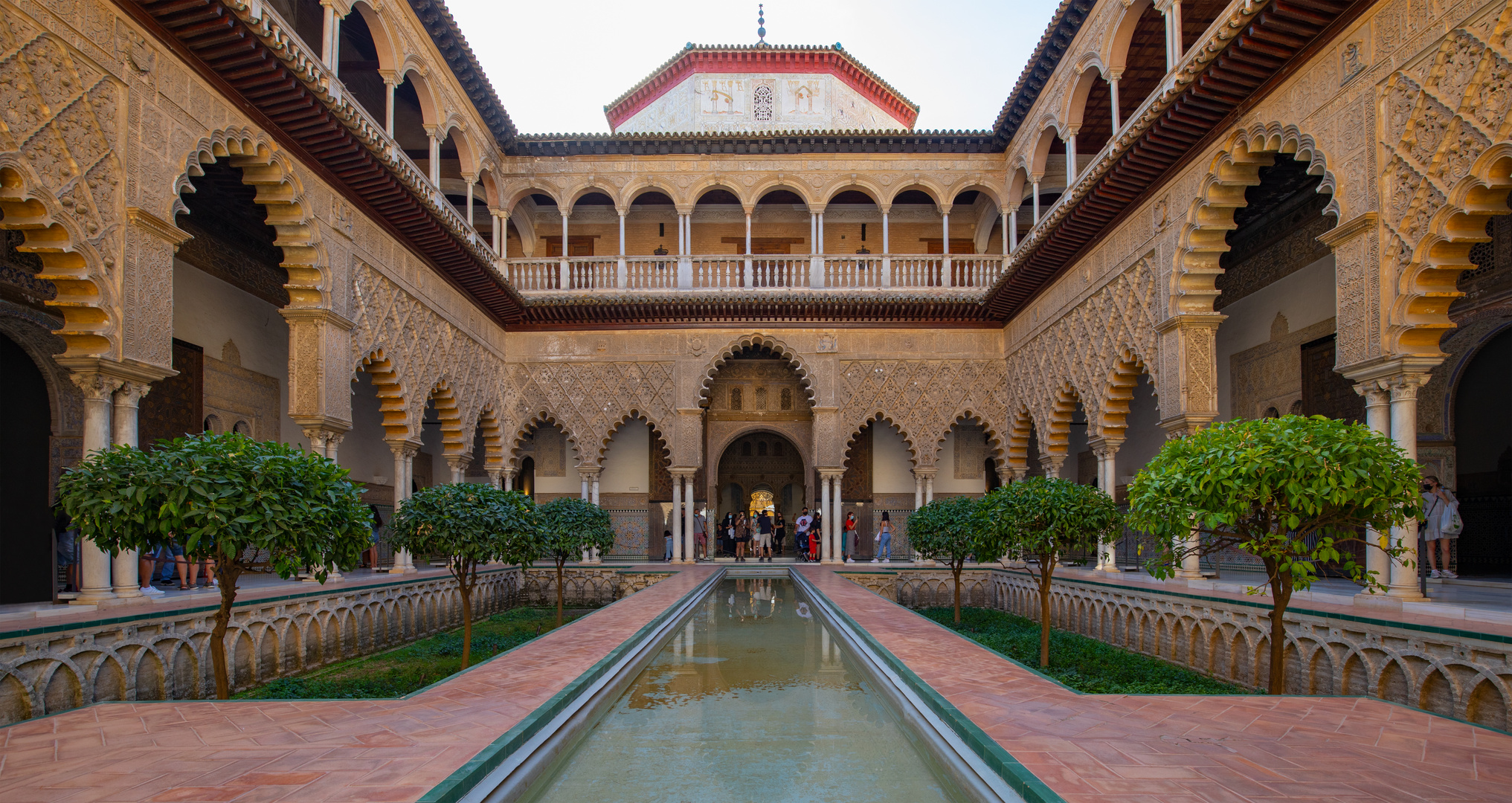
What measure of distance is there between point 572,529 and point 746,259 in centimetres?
Answer: 623

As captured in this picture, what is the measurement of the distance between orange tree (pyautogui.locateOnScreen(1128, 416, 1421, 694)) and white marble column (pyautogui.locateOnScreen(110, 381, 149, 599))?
6.71 m

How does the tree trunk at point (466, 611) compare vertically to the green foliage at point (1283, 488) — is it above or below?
below

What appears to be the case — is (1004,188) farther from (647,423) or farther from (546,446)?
(546,446)

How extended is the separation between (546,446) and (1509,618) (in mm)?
14509

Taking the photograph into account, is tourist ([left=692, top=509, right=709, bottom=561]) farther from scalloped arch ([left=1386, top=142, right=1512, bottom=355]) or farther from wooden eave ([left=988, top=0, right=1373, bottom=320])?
scalloped arch ([left=1386, top=142, right=1512, bottom=355])

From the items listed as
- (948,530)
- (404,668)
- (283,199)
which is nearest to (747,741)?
(404,668)

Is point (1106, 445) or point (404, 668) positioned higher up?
point (1106, 445)

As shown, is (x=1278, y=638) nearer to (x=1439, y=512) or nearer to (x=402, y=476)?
(x=1439, y=512)

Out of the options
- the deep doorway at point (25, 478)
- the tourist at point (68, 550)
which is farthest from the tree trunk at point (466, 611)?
the deep doorway at point (25, 478)

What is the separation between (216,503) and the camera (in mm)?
4727

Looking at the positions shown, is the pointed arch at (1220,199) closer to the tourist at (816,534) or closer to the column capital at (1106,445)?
the column capital at (1106,445)

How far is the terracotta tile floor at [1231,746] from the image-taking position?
2.93m

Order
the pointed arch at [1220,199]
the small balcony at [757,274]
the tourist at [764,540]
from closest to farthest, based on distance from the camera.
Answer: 1. the pointed arch at [1220,199]
2. the small balcony at [757,274]
3. the tourist at [764,540]

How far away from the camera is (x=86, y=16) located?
586 cm
